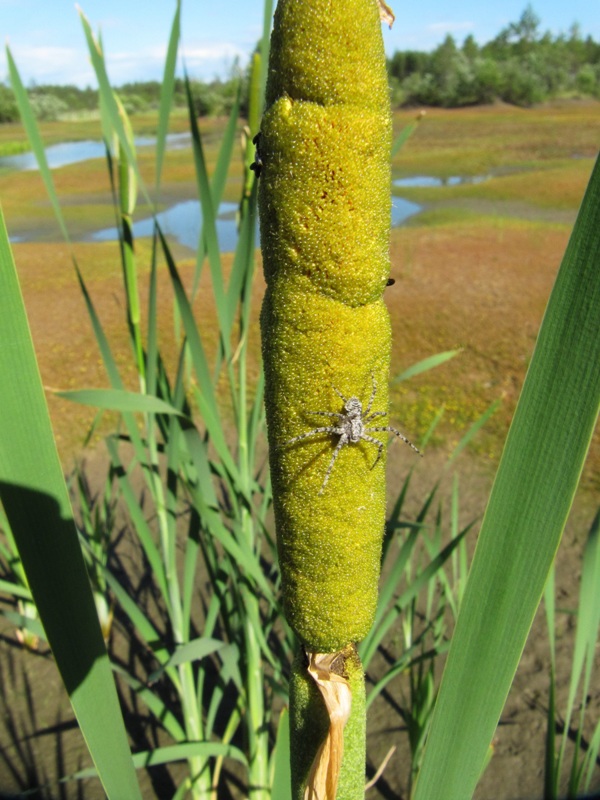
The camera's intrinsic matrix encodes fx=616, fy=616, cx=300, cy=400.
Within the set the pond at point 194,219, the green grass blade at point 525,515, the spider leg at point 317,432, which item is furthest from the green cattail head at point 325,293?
the pond at point 194,219

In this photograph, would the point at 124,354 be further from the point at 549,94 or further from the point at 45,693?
the point at 549,94

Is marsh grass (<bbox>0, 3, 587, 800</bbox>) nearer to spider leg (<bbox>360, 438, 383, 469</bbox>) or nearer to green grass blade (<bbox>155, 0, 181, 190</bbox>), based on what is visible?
green grass blade (<bbox>155, 0, 181, 190</bbox>)

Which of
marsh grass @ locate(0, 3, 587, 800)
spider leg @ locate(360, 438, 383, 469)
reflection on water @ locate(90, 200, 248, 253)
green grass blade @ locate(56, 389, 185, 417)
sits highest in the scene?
spider leg @ locate(360, 438, 383, 469)

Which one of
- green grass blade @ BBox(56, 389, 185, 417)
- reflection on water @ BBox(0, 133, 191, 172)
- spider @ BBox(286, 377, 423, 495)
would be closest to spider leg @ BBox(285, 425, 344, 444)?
spider @ BBox(286, 377, 423, 495)

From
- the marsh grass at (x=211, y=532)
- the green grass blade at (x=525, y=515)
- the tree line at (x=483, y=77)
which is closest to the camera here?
the green grass blade at (x=525, y=515)

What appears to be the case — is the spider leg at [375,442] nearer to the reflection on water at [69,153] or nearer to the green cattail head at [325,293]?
the green cattail head at [325,293]

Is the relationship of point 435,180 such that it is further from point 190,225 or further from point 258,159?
point 258,159

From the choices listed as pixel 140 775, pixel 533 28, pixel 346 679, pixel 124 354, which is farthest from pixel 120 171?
pixel 533 28

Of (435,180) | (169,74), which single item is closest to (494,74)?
(435,180)


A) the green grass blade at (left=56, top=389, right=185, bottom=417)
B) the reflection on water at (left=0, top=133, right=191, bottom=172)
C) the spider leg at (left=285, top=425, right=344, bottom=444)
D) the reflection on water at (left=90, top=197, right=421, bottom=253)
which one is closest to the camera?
the spider leg at (left=285, top=425, right=344, bottom=444)
